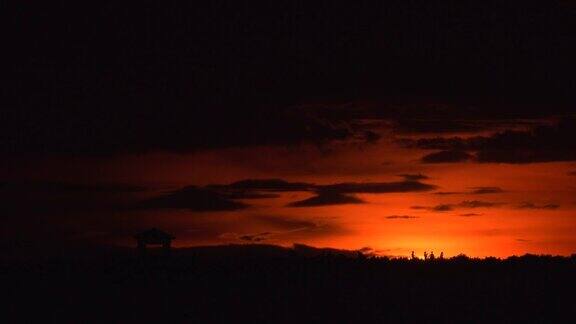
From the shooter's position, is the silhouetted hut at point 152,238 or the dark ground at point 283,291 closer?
Answer: the dark ground at point 283,291

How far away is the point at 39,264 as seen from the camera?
107 ft

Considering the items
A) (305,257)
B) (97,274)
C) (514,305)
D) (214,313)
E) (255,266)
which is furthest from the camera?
(305,257)

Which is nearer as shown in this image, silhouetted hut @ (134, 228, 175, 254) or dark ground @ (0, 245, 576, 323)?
dark ground @ (0, 245, 576, 323)

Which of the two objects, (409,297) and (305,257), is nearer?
(409,297)

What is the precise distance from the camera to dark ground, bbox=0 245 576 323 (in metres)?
25.0

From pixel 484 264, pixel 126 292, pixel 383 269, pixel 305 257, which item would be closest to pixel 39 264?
pixel 126 292

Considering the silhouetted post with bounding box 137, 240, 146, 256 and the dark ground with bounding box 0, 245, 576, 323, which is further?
the silhouetted post with bounding box 137, 240, 146, 256

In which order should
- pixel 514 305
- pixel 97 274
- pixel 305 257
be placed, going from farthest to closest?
1. pixel 305 257
2. pixel 97 274
3. pixel 514 305

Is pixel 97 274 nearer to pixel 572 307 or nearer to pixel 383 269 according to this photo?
pixel 383 269

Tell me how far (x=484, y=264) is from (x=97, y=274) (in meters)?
13.5

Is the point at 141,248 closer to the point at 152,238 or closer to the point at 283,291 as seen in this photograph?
the point at 152,238

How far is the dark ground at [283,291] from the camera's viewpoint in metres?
25.0

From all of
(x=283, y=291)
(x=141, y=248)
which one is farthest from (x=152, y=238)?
(x=283, y=291)

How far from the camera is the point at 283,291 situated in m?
28.1
